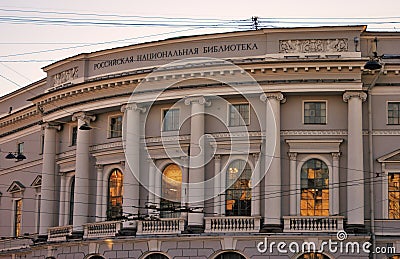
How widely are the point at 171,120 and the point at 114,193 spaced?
522cm

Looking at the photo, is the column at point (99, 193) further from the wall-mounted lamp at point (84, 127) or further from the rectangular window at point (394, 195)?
the rectangular window at point (394, 195)

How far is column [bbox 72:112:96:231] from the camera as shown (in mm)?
50781

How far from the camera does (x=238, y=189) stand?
47156 millimetres

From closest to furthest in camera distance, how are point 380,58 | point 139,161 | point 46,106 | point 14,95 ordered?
point 380,58
point 139,161
point 46,106
point 14,95

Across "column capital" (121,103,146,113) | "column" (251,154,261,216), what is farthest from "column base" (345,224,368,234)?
"column capital" (121,103,146,113)

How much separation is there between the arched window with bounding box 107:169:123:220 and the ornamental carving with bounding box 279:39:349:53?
36.5 ft

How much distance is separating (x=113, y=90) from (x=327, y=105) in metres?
11.2

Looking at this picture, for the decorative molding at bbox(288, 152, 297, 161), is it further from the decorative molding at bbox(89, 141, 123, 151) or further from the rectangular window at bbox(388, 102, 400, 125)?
the decorative molding at bbox(89, 141, 123, 151)

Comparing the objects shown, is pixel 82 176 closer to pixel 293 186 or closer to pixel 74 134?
pixel 74 134

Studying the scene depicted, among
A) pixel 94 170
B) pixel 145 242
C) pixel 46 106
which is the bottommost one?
pixel 145 242

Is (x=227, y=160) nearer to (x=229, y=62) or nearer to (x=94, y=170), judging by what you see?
(x=229, y=62)

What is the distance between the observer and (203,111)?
4744cm

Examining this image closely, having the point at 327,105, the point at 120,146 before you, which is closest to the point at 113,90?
the point at 120,146

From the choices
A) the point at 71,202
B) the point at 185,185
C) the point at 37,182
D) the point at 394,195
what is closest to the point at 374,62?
the point at 394,195
